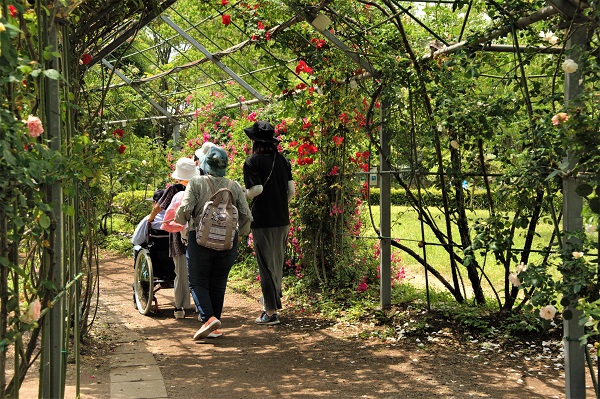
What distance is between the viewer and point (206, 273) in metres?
6.62

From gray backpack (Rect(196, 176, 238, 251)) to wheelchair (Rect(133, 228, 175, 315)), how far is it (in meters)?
1.17

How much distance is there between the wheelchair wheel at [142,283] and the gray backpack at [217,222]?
1.33 metres

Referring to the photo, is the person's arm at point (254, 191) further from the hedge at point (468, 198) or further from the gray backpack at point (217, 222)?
the hedge at point (468, 198)

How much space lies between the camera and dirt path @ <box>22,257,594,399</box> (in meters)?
5.09

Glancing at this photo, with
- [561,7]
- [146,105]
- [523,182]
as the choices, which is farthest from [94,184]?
[146,105]

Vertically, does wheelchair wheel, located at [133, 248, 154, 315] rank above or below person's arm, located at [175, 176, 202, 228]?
below

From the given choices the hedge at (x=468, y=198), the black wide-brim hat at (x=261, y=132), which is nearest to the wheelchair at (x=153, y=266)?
the black wide-brim hat at (x=261, y=132)

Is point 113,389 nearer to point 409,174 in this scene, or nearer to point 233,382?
point 233,382

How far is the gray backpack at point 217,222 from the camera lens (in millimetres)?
6438

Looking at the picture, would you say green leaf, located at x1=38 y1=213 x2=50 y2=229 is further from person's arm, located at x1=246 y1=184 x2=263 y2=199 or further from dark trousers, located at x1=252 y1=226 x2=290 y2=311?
dark trousers, located at x1=252 y1=226 x2=290 y2=311

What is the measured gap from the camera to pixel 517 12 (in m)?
5.01

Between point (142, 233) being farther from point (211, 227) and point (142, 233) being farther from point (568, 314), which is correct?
point (568, 314)

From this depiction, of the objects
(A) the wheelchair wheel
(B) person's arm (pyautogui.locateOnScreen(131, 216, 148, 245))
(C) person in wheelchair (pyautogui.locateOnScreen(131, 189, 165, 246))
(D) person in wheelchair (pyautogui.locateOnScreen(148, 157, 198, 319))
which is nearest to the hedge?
(D) person in wheelchair (pyautogui.locateOnScreen(148, 157, 198, 319))

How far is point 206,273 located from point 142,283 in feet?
5.20
